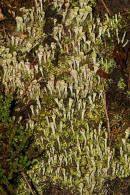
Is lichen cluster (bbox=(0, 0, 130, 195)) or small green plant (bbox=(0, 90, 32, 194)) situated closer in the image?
small green plant (bbox=(0, 90, 32, 194))

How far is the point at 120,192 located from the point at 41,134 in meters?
0.90

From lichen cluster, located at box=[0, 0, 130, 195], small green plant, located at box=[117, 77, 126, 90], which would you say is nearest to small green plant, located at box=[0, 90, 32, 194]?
lichen cluster, located at box=[0, 0, 130, 195]

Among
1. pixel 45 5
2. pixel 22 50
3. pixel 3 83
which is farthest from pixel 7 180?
pixel 45 5

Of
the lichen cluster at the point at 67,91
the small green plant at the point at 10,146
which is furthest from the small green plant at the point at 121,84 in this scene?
the small green plant at the point at 10,146

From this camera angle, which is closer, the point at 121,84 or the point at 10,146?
the point at 10,146

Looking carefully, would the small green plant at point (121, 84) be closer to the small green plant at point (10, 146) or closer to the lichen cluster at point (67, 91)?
the lichen cluster at point (67, 91)

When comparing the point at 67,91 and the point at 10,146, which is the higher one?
the point at 67,91

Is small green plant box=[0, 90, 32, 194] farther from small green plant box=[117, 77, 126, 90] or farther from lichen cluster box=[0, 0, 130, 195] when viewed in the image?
small green plant box=[117, 77, 126, 90]

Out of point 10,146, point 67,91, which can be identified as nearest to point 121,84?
point 67,91

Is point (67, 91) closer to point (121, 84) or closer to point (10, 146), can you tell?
point (121, 84)

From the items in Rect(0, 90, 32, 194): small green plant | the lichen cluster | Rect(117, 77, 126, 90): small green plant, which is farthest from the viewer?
Rect(117, 77, 126, 90): small green plant

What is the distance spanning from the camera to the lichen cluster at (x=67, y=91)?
107 inches

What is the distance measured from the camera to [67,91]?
3.00 metres

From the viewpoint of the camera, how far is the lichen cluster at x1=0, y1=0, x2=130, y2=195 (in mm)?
2729
